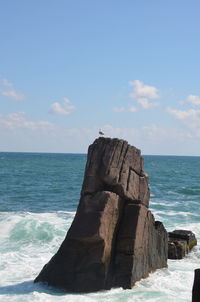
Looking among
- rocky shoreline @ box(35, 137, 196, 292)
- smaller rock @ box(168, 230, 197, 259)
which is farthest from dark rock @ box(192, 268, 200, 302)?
smaller rock @ box(168, 230, 197, 259)

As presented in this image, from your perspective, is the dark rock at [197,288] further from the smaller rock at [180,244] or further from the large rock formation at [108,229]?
the smaller rock at [180,244]

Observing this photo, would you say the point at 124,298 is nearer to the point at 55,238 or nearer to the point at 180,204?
the point at 55,238

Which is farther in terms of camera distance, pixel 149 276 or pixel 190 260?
pixel 190 260

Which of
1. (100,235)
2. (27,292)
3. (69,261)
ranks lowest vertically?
(27,292)

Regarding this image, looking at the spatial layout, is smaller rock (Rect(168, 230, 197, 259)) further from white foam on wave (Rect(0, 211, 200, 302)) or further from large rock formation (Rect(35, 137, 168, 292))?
large rock formation (Rect(35, 137, 168, 292))

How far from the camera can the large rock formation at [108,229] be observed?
11211mm

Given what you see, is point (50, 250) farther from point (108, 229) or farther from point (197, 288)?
point (197, 288)

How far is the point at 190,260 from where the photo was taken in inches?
603

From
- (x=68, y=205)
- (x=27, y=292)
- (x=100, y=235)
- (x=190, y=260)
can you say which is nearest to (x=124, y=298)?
(x=100, y=235)

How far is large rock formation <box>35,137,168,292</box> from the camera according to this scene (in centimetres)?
1121

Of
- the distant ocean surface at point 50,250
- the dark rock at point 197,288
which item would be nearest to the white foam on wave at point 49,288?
the distant ocean surface at point 50,250

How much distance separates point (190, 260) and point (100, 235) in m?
5.28

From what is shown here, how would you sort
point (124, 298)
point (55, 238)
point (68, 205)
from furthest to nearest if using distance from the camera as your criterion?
point (68, 205) → point (55, 238) → point (124, 298)

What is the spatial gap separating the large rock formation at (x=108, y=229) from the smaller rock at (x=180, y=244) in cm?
305
